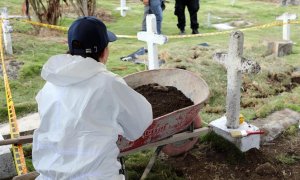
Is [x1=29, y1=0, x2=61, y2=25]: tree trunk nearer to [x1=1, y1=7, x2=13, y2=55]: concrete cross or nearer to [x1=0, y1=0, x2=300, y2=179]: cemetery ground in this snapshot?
[x1=0, y1=0, x2=300, y2=179]: cemetery ground

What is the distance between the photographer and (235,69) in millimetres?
4195

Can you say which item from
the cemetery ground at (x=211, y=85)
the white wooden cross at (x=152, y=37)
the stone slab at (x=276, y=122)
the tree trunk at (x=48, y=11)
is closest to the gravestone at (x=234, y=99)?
the cemetery ground at (x=211, y=85)

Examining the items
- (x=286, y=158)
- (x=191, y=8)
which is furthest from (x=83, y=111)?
(x=191, y=8)

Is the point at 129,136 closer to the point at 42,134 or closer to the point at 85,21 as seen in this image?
the point at 42,134

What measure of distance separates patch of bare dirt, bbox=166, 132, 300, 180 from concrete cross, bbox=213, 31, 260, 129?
13.5 inches

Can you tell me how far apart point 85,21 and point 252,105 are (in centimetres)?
372

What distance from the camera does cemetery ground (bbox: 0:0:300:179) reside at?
4250 mm

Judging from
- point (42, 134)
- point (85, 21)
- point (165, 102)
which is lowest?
point (165, 102)

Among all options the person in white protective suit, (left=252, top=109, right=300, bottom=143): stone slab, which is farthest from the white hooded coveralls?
(left=252, top=109, right=300, bottom=143): stone slab

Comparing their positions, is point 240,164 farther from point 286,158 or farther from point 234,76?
point 234,76

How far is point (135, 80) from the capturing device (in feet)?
15.4

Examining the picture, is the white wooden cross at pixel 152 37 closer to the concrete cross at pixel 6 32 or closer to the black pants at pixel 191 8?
the concrete cross at pixel 6 32

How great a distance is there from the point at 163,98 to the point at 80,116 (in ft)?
6.81

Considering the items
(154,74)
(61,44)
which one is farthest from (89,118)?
(61,44)
